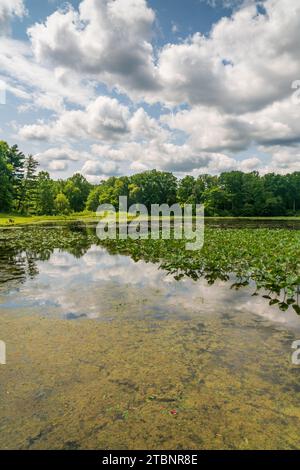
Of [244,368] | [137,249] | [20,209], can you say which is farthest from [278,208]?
[244,368]

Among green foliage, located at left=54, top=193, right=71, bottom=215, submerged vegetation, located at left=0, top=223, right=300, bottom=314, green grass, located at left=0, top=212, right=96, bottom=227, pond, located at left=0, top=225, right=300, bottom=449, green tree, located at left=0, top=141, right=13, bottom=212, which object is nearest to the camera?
pond, located at left=0, top=225, right=300, bottom=449

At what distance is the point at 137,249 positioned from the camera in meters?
18.3

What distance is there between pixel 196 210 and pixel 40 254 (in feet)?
230

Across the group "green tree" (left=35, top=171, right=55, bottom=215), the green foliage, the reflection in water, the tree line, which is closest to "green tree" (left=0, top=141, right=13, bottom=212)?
the tree line

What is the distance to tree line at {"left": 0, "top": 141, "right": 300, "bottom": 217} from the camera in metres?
68.9

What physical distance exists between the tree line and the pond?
62040 mm

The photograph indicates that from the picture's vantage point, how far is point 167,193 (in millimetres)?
101438

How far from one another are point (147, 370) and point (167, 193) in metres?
97.8

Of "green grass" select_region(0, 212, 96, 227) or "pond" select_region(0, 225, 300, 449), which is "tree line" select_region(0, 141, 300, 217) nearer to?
"green grass" select_region(0, 212, 96, 227)

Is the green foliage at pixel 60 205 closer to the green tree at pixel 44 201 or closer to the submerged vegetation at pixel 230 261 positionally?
the green tree at pixel 44 201

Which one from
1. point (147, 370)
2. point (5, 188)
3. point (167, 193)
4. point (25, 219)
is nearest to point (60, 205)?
point (5, 188)
